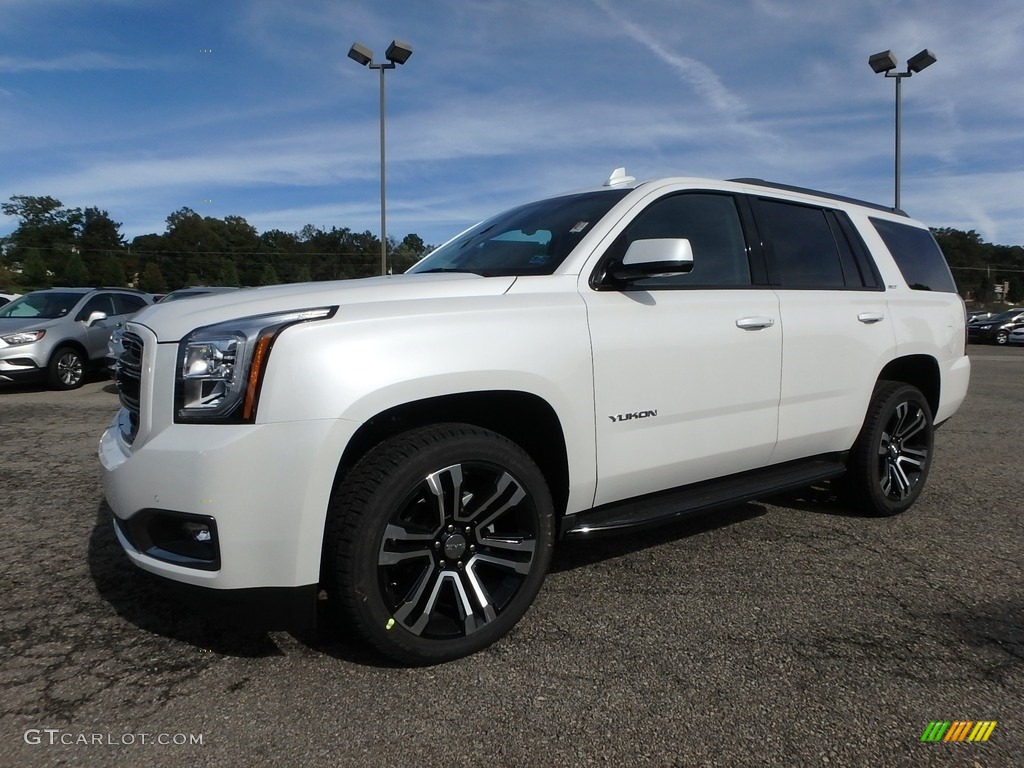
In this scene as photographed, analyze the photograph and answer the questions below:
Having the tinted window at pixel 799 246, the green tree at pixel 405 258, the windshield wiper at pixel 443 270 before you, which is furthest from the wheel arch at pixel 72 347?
Answer: the tinted window at pixel 799 246

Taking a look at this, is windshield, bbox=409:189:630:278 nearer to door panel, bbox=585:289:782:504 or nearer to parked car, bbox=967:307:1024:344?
door panel, bbox=585:289:782:504

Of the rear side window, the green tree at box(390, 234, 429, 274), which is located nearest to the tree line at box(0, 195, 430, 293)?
the green tree at box(390, 234, 429, 274)

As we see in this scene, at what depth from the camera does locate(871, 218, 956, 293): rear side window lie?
4449 mm

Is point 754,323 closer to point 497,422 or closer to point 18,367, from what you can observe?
point 497,422

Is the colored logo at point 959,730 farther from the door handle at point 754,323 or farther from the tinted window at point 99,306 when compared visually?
the tinted window at point 99,306

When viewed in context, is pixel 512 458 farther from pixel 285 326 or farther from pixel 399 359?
pixel 285 326

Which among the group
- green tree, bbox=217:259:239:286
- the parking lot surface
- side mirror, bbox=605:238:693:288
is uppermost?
green tree, bbox=217:259:239:286

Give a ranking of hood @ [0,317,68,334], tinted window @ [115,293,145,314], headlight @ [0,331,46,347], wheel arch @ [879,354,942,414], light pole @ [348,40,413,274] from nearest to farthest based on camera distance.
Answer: wheel arch @ [879,354,942,414] → headlight @ [0,331,46,347] → hood @ [0,317,68,334] → tinted window @ [115,293,145,314] → light pole @ [348,40,413,274]

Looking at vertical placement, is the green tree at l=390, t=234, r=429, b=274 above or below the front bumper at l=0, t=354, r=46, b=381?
above

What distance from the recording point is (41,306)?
1138 cm

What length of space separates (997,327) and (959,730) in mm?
33296

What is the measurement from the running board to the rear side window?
57.3 inches

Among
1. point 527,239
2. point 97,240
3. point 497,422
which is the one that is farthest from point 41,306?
point 97,240

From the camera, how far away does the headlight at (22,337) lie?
1026 cm
